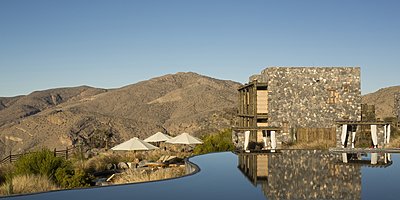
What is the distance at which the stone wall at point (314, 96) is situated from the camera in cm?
2567

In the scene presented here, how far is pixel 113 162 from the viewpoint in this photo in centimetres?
2100

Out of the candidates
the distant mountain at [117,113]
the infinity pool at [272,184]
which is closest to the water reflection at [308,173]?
the infinity pool at [272,184]

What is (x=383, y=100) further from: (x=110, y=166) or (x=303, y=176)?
(x=303, y=176)

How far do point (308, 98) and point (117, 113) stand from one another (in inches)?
2251

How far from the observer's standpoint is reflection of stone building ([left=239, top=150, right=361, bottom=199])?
Answer: 29.9 ft

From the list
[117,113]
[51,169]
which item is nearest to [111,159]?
[51,169]

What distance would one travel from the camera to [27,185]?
12.5 metres

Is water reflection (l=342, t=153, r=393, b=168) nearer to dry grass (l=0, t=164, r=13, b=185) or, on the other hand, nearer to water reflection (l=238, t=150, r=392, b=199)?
water reflection (l=238, t=150, r=392, b=199)

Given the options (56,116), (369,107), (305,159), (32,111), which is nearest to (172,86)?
(32,111)

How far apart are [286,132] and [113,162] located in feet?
35.5

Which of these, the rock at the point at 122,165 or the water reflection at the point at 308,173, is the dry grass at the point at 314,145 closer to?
the water reflection at the point at 308,173

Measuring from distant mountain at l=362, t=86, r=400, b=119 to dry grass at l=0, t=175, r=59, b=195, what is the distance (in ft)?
174

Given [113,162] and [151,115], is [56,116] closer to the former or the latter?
[151,115]

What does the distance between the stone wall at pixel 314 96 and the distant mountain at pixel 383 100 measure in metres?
35.1
